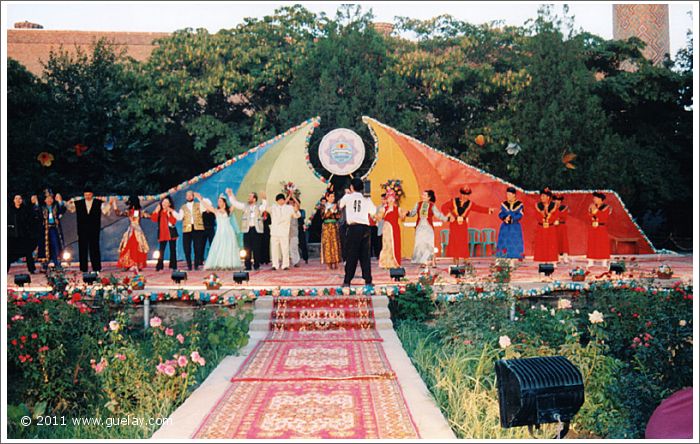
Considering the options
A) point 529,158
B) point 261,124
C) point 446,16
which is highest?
point 446,16

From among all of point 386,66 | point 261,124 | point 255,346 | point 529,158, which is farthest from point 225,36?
point 255,346

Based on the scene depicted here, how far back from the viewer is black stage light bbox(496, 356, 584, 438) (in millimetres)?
4809

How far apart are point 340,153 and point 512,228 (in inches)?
183

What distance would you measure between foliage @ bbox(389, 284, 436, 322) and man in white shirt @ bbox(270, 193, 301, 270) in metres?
4.51

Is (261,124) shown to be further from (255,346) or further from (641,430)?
(641,430)

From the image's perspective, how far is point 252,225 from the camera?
1464 cm

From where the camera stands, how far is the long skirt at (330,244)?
14.8 m

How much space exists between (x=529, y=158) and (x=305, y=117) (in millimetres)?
6143

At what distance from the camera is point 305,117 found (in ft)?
65.8

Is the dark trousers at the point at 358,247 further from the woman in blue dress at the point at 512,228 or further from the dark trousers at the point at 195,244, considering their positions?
the dark trousers at the point at 195,244

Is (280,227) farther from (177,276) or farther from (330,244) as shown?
(177,276)

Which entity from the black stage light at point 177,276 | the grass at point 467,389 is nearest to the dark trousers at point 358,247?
the black stage light at point 177,276

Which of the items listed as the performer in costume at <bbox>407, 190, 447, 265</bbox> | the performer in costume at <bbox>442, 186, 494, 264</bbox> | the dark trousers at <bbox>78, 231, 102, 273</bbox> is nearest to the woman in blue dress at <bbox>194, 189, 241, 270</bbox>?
the dark trousers at <bbox>78, 231, 102, 273</bbox>

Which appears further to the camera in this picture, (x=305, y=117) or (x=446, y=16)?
(x=446, y=16)
